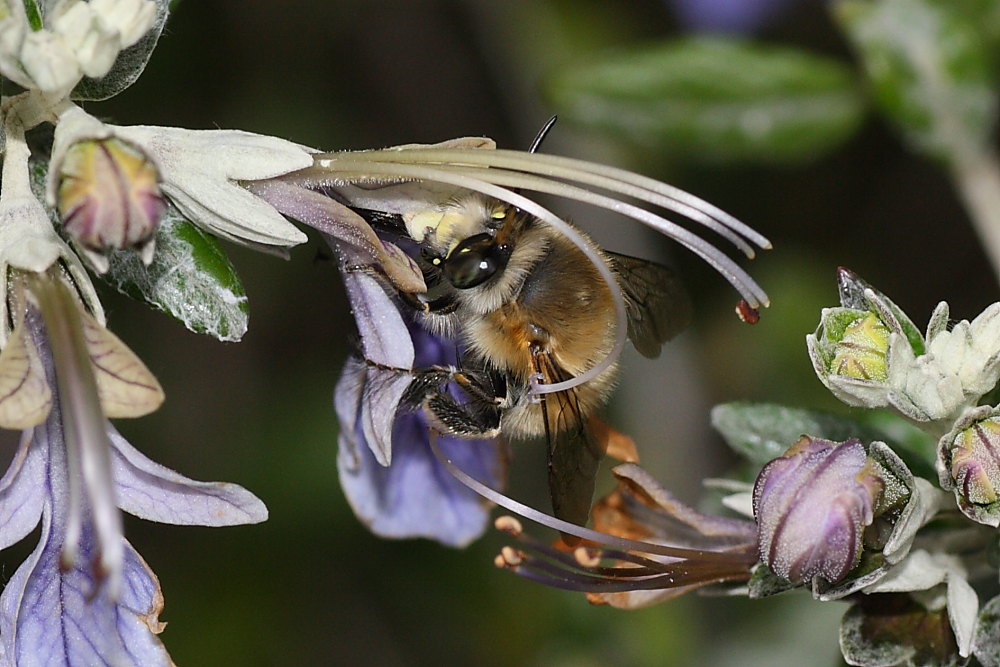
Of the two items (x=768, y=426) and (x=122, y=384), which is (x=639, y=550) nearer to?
(x=768, y=426)

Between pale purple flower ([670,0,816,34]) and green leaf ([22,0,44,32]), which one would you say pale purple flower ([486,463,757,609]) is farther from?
pale purple flower ([670,0,816,34])

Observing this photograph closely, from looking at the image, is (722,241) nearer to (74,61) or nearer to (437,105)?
(437,105)

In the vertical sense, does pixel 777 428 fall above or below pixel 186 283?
above

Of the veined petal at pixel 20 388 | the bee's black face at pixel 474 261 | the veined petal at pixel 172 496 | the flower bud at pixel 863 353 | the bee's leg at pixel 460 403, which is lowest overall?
the veined petal at pixel 172 496

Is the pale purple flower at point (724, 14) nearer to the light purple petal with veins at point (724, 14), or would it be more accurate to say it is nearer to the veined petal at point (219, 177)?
the light purple petal with veins at point (724, 14)

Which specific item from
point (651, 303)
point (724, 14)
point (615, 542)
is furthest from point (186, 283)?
point (724, 14)

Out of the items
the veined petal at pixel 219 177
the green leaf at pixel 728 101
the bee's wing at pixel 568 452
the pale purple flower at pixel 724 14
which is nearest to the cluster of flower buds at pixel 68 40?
the veined petal at pixel 219 177
